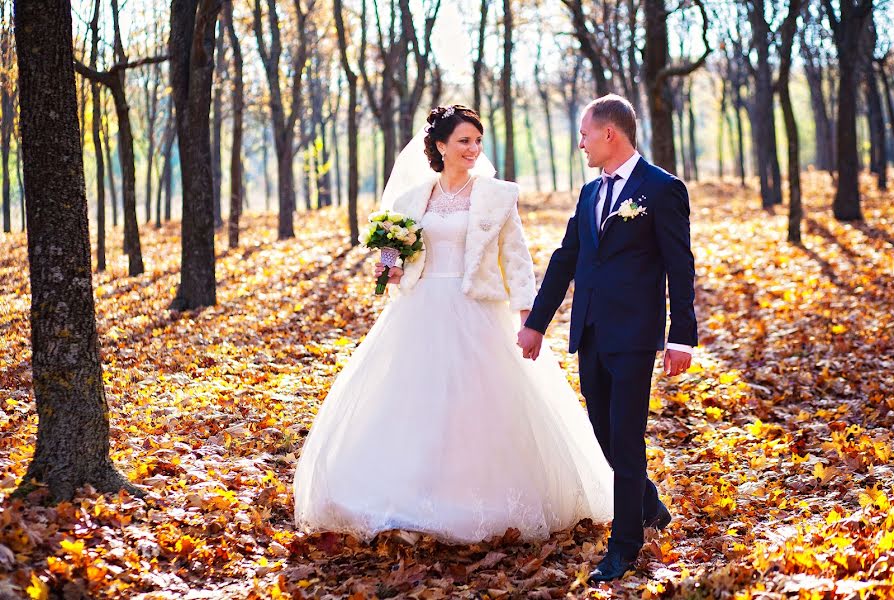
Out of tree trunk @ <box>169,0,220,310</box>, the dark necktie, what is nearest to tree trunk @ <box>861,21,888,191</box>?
tree trunk @ <box>169,0,220,310</box>

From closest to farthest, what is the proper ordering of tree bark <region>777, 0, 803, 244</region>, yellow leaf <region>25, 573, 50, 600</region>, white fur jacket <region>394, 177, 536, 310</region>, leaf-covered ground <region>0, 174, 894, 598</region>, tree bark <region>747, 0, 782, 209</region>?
yellow leaf <region>25, 573, 50, 600</region> → leaf-covered ground <region>0, 174, 894, 598</region> → white fur jacket <region>394, 177, 536, 310</region> → tree bark <region>777, 0, 803, 244</region> → tree bark <region>747, 0, 782, 209</region>

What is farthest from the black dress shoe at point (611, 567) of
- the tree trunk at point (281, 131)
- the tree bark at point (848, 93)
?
the tree trunk at point (281, 131)

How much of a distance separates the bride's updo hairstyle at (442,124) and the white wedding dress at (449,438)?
2.33ft

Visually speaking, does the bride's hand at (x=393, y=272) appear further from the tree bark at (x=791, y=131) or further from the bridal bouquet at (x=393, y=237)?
the tree bark at (x=791, y=131)

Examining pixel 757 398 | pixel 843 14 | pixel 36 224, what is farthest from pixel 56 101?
pixel 843 14

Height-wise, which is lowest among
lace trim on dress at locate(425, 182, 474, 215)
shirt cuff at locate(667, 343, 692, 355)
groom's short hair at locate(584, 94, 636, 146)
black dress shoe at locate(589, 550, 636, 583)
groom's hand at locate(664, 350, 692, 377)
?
black dress shoe at locate(589, 550, 636, 583)

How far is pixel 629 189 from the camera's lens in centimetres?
457

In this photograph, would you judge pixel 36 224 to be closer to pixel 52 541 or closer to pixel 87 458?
pixel 87 458

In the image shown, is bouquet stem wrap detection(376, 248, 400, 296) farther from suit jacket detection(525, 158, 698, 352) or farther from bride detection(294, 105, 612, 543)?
suit jacket detection(525, 158, 698, 352)

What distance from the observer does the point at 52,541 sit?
460 cm

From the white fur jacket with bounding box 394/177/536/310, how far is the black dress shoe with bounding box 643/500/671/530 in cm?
144

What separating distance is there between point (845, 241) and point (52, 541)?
51.1 ft

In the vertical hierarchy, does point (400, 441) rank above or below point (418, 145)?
below

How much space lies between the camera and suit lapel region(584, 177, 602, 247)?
185 inches
